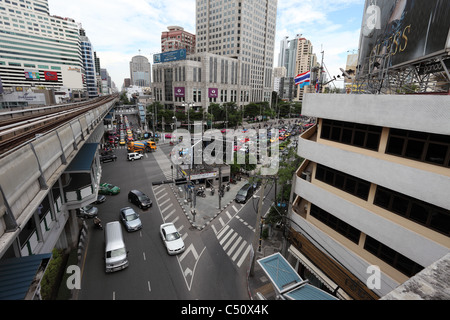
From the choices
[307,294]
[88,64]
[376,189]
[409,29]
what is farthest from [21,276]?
[88,64]

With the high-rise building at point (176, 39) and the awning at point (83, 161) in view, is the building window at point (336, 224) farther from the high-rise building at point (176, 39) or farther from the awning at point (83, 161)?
the high-rise building at point (176, 39)

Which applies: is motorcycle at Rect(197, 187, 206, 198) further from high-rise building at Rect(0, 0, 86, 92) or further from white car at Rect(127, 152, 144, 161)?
high-rise building at Rect(0, 0, 86, 92)

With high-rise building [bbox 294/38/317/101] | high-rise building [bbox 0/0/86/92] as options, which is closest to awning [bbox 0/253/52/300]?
high-rise building [bbox 0/0/86/92]

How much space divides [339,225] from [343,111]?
20.2 feet

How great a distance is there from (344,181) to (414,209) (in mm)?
3202

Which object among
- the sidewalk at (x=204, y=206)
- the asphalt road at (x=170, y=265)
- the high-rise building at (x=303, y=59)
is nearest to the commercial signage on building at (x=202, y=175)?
the sidewalk at (x=204, y=206)

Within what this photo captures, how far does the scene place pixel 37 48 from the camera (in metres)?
112

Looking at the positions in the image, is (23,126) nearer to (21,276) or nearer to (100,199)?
(21,276)

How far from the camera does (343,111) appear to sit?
1110 centimetres

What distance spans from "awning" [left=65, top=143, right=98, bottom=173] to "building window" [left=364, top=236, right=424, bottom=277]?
52.6 feet

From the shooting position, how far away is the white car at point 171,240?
17906 mm
